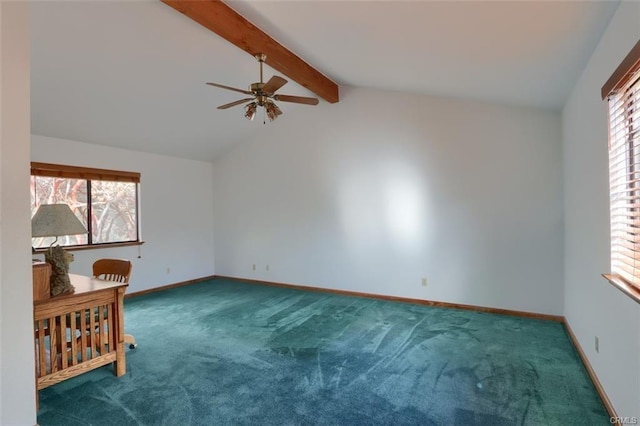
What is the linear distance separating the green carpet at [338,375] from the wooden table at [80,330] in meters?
0.16

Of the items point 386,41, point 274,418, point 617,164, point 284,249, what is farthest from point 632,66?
point 284,249

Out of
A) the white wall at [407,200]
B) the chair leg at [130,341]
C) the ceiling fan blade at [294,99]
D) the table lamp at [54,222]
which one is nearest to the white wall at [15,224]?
the table lamp at [54,222]

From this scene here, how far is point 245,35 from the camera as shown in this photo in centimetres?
320

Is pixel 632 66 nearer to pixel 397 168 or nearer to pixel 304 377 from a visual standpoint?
pixel 304 377

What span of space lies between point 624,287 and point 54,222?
3665 millimetres

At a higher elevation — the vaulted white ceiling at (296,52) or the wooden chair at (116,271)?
the vaulted white ceiling at (296,52)

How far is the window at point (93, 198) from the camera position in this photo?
4.41 m

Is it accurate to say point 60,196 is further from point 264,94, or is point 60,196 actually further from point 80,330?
point 264,94

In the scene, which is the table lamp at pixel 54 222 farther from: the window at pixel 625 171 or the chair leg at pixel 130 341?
the window at pixel 625 171

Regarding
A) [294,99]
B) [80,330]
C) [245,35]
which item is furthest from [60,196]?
[294,99]

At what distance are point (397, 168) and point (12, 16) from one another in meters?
4.09

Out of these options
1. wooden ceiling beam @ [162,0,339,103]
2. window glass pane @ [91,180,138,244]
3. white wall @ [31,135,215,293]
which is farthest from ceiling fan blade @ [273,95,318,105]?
window glass pane @ [91,180,138,244]

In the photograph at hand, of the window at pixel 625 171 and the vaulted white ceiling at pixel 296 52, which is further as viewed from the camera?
the vaulted white ceiling at pixel 296 52

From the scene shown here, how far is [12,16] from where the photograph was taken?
1.81 meters
